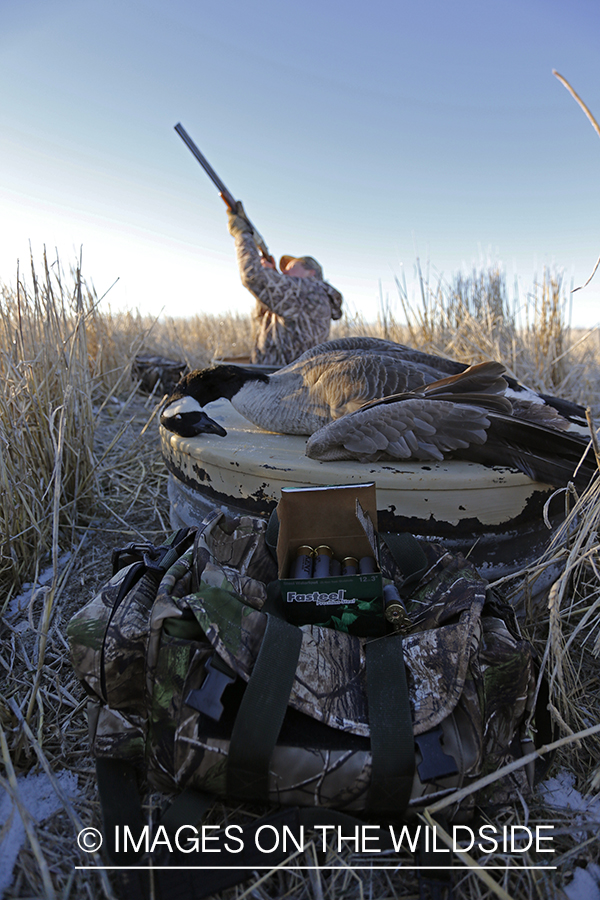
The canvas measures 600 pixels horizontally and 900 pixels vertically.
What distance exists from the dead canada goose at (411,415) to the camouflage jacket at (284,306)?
2375 millimetres

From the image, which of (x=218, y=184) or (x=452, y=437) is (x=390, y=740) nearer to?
(x=452, y=437)

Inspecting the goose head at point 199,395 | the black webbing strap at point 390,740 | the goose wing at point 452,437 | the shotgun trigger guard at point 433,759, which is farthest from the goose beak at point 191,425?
the shotgun trigger guard at point 433,759

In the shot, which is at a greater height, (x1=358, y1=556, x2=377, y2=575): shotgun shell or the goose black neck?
the goose black neck

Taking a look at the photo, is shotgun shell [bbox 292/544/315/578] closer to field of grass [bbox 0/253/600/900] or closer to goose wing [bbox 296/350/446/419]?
field of grass [bbox 0/253/600/900]

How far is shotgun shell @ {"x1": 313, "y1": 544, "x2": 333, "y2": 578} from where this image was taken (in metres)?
1.64

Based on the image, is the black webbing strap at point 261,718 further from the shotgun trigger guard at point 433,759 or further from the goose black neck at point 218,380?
the goose black neck at point 218,380

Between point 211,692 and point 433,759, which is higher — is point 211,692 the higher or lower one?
the higher one

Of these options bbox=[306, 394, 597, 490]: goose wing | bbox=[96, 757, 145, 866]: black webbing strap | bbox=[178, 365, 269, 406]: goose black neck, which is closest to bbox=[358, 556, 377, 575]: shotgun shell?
bbox=[306, 394, 597, 490]: goose wing

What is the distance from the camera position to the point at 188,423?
2.57 m

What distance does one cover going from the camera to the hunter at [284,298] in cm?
511

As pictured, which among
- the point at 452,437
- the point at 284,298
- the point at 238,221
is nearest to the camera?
the point at 452,437

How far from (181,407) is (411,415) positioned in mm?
1348

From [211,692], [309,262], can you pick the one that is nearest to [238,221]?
[309,262]

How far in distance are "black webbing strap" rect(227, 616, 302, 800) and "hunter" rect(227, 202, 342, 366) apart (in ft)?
14.6
